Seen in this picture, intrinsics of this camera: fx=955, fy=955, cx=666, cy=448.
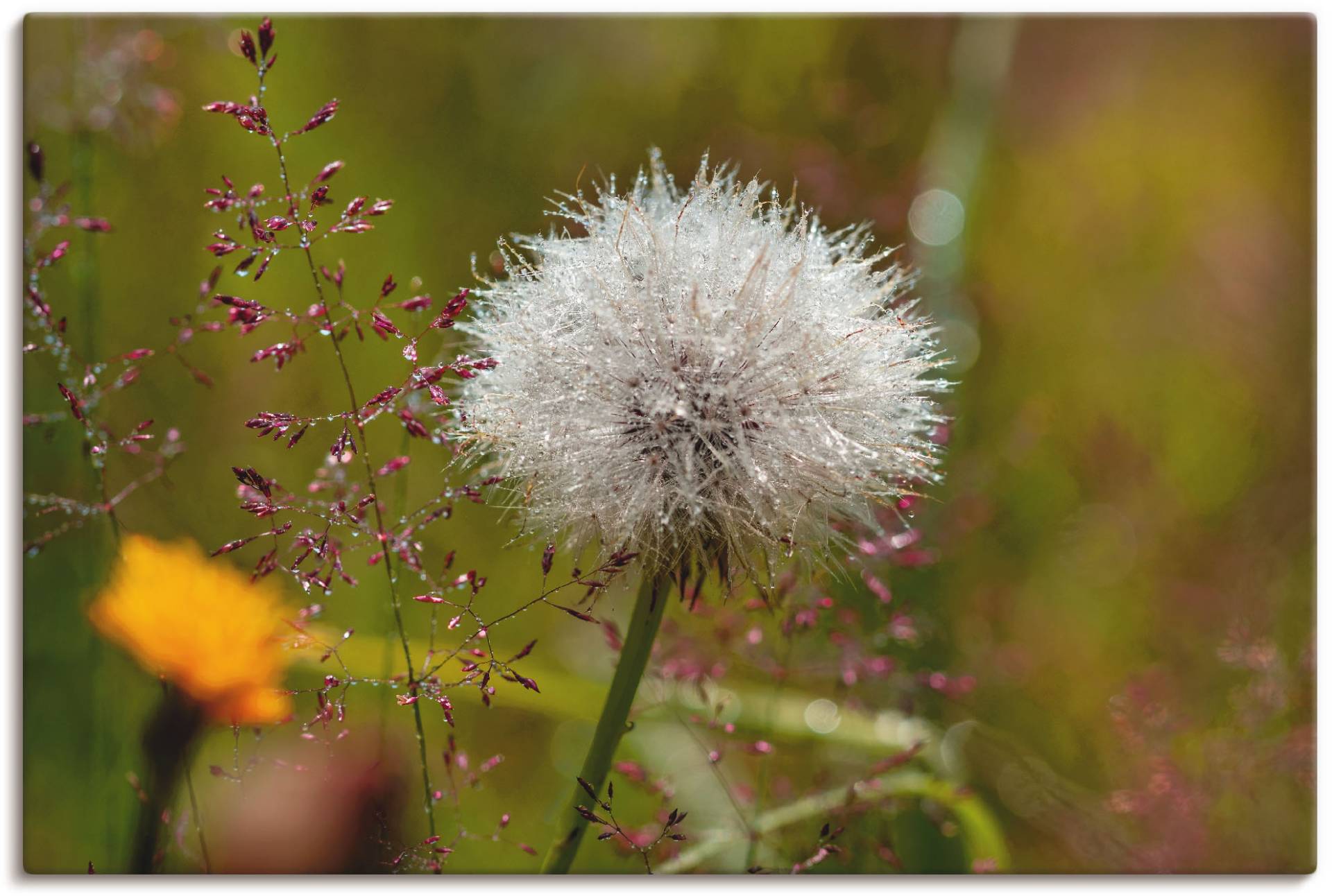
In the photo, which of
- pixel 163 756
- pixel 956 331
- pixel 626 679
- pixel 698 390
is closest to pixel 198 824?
pixel 163 756

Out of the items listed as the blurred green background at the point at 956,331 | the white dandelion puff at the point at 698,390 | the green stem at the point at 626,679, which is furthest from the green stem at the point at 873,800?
the white dandelion puff at the point at 698,390

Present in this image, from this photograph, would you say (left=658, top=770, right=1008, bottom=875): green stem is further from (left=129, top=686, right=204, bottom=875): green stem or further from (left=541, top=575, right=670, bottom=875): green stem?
(left=129, top=686, right=204, bottom=875): green stem

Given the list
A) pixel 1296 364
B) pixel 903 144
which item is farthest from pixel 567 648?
pixel 1296 364

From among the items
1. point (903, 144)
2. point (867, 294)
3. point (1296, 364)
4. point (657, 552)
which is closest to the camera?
point (657, 552)

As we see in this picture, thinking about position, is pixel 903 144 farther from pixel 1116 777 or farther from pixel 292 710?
pixel 292 710

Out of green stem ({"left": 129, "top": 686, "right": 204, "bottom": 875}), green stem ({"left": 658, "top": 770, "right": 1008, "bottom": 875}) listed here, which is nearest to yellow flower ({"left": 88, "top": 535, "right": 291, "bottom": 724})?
green stem ({"left": 129, "top": 686, "right": 204, "bottom": 875})

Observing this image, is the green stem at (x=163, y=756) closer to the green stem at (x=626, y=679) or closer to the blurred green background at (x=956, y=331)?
the blurred green background at (x=956, y=331)

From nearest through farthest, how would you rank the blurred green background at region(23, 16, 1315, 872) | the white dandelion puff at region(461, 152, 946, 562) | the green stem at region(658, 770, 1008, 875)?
the white dandelion puff at region(461, 152, 946, 562), the green stem at region(658, 770, 1008, 875), the blurred green background at region(23, 16, 1315, 872)
